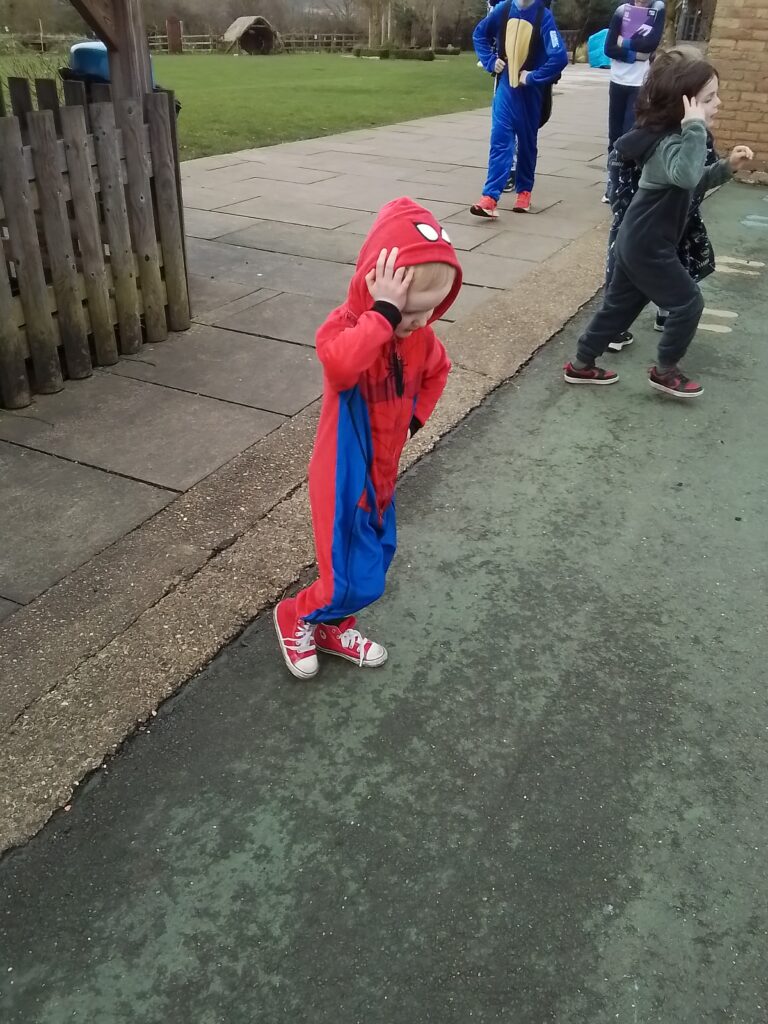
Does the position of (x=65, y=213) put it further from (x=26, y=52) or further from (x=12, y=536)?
(x=26, y=52)

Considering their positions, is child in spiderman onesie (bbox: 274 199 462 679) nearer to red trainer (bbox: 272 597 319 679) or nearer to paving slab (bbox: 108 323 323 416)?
red trainer (bbox: 272 597 319 679)

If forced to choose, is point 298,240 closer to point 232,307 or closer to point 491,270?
point 491,270

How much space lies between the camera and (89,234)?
4098 mm

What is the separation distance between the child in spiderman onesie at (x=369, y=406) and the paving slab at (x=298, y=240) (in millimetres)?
4350

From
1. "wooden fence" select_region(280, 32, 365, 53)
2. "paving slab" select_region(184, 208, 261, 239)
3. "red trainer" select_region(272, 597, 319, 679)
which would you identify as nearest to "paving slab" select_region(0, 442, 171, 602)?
"red trainer" select_region(272, 597, 319, 679)

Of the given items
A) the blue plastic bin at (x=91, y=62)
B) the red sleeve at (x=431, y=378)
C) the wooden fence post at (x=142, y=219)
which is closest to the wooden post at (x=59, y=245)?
the wooden fence post at (x=142, y=219)

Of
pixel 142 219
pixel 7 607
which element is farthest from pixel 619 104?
pixel 7 607

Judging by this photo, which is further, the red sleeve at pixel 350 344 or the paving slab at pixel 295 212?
the paving slab at pixel 295 212

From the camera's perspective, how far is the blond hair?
74.6 inches

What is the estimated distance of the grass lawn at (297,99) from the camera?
12.2m

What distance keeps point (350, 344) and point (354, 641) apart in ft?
3.29

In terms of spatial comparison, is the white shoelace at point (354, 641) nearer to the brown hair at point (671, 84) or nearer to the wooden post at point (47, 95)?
the brown hair at point (671, 84)

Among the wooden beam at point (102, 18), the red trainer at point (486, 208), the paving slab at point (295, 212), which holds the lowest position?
the paving slab at point (295, 212)

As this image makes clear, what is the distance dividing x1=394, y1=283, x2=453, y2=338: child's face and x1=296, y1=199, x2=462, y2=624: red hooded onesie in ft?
0.14
